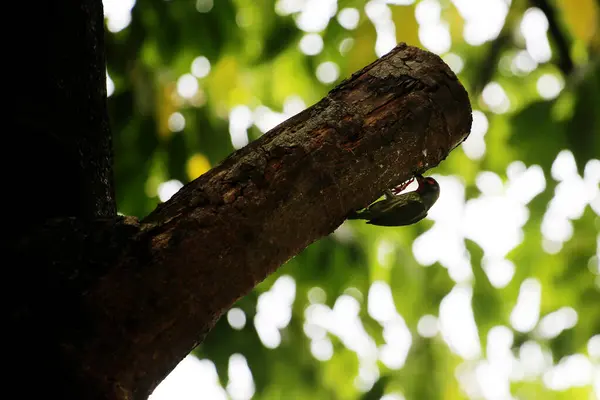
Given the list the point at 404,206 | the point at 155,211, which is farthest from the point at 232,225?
the point at 404,206

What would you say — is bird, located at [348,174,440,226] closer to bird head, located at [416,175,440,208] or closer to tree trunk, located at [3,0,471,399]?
bird head, located at [416,175,440,208]

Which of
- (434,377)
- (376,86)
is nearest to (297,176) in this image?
(376,86)

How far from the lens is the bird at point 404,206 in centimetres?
95

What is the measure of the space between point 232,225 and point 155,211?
0.10m

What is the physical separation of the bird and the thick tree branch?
0.48 feet

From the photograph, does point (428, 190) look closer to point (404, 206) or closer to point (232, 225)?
point (404, 206)

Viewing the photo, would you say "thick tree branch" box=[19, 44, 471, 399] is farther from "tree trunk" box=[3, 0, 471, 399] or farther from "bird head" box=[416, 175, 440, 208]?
"bird head" box=[416, 175, 440, 208]

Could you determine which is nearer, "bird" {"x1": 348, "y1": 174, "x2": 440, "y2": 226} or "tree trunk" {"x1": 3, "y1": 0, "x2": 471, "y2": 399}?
"tree trunk" {"x1": 3, "y1": 0, "x2": 471, "y2": 399}

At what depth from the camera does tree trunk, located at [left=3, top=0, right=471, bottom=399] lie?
58 cm

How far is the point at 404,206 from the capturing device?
0.96 meters

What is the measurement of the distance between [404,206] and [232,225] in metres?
0.38

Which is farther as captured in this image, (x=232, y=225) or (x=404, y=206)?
(x=404, y=206)

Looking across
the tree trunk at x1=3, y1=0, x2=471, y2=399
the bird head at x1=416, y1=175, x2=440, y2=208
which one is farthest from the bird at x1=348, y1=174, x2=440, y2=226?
the tree trunk at x1=3, y1=0, x2=471, y2=399

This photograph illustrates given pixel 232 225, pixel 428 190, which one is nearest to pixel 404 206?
pixel 428 190
